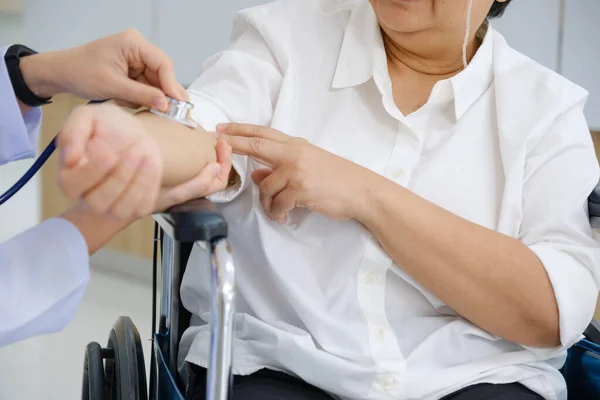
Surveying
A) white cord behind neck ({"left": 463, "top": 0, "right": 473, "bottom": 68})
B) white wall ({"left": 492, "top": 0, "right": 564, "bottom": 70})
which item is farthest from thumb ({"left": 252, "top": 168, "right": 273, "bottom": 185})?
white wall ({"left": 492, "top": 0, "right": 564, "bottom": 70})

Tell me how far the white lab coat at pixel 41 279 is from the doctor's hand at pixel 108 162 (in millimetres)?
83

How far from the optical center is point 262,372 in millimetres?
1081

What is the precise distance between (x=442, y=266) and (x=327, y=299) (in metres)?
0.18

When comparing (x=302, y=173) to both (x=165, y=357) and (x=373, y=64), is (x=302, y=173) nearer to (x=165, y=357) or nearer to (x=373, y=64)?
(x=373, y=64)

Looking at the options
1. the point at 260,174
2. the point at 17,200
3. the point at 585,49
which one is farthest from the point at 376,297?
the point at 17,200

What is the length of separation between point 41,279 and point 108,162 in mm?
Answer: 187

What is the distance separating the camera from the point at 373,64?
120 cm

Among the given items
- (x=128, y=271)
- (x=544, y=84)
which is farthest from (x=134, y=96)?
(x=128, y=271)

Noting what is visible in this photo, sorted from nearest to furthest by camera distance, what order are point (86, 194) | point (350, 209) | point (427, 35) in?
point (86, 194) < point (350, 209) < point (427, 35)

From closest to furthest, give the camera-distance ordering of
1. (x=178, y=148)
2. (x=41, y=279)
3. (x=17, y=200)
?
1. (x=41, y=279)
2. (x=178, y=148)
3. (x=17, y=200)

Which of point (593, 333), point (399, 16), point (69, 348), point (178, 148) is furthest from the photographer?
point (69, 348)

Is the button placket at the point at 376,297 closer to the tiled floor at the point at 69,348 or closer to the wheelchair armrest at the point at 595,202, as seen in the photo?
the wheelchair armrest at the point at 595,202

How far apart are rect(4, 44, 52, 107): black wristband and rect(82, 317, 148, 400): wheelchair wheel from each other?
1.40 feet

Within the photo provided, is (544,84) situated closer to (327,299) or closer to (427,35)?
(427,35)
